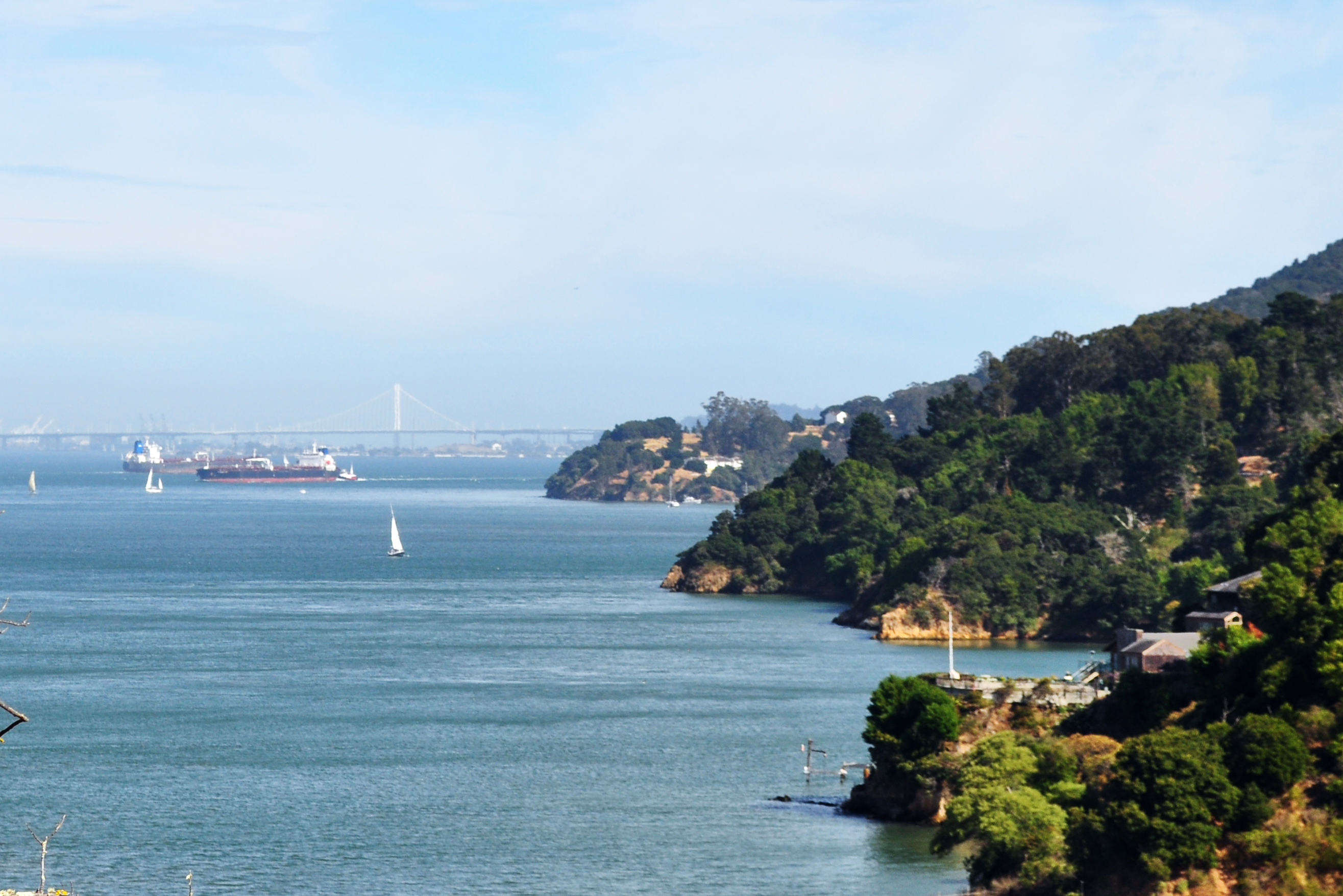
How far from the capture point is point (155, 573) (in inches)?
4496

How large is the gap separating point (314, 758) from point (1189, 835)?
2758 cm

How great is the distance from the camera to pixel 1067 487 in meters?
105

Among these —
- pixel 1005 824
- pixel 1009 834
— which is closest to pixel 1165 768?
pixel 1009 834

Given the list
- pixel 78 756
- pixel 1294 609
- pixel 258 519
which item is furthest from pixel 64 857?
pixel 258 519

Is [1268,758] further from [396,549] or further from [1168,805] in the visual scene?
[396,549]

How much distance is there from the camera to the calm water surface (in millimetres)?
41812

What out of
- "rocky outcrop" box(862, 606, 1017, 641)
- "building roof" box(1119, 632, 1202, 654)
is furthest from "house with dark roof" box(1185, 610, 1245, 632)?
"rocky outcrop" box(862, 606, 1017, 641)

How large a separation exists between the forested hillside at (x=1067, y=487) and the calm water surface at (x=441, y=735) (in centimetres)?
551

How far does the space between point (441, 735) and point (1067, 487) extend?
56.7 metres

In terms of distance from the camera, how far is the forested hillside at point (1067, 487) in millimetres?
87250

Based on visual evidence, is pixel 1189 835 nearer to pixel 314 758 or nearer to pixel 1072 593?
pixel 314 758

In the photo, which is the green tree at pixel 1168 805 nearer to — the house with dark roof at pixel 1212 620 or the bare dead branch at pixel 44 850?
the house with dark roof at pixel 1212 620

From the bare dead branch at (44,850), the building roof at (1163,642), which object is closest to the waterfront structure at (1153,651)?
the building roof at (1163,642)

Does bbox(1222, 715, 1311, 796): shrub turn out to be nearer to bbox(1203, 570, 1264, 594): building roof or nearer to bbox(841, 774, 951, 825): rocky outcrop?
bbox(841, 774, 951, 825): rocky outcrop
